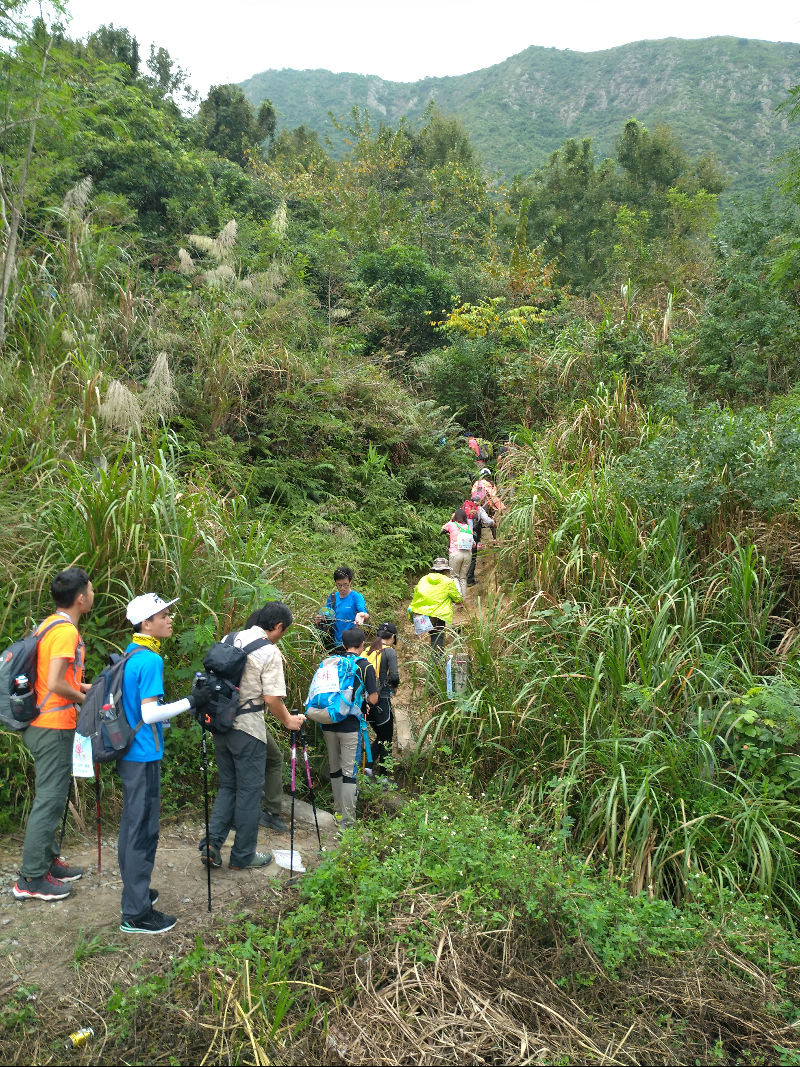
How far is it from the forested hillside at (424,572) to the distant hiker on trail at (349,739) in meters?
0.27

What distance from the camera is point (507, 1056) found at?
313 cm

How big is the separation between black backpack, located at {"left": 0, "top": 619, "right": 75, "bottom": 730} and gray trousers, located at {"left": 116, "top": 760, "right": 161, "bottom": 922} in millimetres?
606

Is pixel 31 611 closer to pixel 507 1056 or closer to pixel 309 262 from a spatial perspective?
pixel 507 1056

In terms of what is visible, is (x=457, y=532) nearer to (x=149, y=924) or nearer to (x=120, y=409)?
(x=120, y=409)

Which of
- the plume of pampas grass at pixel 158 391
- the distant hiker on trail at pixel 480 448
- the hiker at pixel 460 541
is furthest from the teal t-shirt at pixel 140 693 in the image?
the distant hiker on trail at pixel 480 448

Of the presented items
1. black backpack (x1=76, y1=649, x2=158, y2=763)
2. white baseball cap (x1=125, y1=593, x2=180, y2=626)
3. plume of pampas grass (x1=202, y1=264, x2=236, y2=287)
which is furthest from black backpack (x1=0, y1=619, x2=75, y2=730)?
plume of pampas grass (x1=202, y1=264, x2=236, y2=287)

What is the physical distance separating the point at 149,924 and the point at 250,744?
3.39 ft

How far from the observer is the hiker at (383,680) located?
564cm

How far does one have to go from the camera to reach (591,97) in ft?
281

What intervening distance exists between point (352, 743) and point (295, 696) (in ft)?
3.93

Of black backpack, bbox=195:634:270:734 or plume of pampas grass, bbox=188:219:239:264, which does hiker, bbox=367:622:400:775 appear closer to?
black backpack, bbox=195:634:270:734

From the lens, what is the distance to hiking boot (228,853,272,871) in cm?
455

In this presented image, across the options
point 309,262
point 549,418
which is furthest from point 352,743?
point 309,262

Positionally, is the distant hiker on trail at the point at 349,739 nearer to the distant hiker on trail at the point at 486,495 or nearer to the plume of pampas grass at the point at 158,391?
the plume of pampas grass at the point at 158,391
